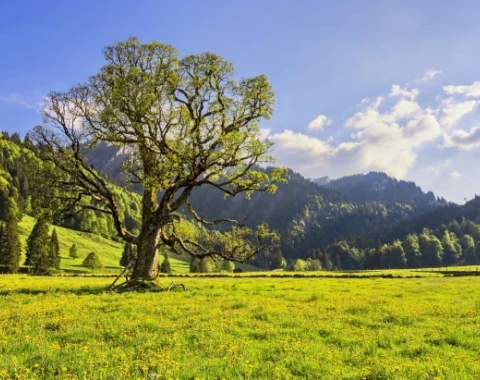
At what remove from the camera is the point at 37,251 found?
399ft

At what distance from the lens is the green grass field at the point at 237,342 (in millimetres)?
9211

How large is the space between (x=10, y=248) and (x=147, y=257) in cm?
10925

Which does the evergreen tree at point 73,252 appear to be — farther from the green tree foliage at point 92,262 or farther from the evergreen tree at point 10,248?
the evergreen tree at point 10,248

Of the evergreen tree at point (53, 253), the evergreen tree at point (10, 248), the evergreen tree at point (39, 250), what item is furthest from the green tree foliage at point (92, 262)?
the evergreen tree at point (10, 248)

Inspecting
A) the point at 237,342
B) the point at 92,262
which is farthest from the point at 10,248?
the point at 237,342

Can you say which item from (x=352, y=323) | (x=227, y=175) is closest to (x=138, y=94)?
(x=227, y=175)

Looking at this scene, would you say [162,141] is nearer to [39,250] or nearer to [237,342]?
[237,342]

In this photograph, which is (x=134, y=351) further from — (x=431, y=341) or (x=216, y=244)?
Answer: (x=216, y=244)

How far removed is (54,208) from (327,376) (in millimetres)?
30622

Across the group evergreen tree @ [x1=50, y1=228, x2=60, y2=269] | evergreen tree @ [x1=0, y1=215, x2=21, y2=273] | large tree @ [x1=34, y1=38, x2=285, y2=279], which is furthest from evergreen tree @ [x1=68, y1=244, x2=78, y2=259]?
large tree @ [x1=34, y1=38, x2=285, y2=279]

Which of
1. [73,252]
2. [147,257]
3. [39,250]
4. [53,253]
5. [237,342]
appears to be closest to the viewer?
[237,342]

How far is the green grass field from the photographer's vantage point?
9.21 meters

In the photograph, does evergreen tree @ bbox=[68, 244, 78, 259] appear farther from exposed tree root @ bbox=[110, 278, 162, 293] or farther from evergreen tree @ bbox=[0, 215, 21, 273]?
exposed tree root @ bbox=[110, 278, 162, 293]

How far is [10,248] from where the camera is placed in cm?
12050
